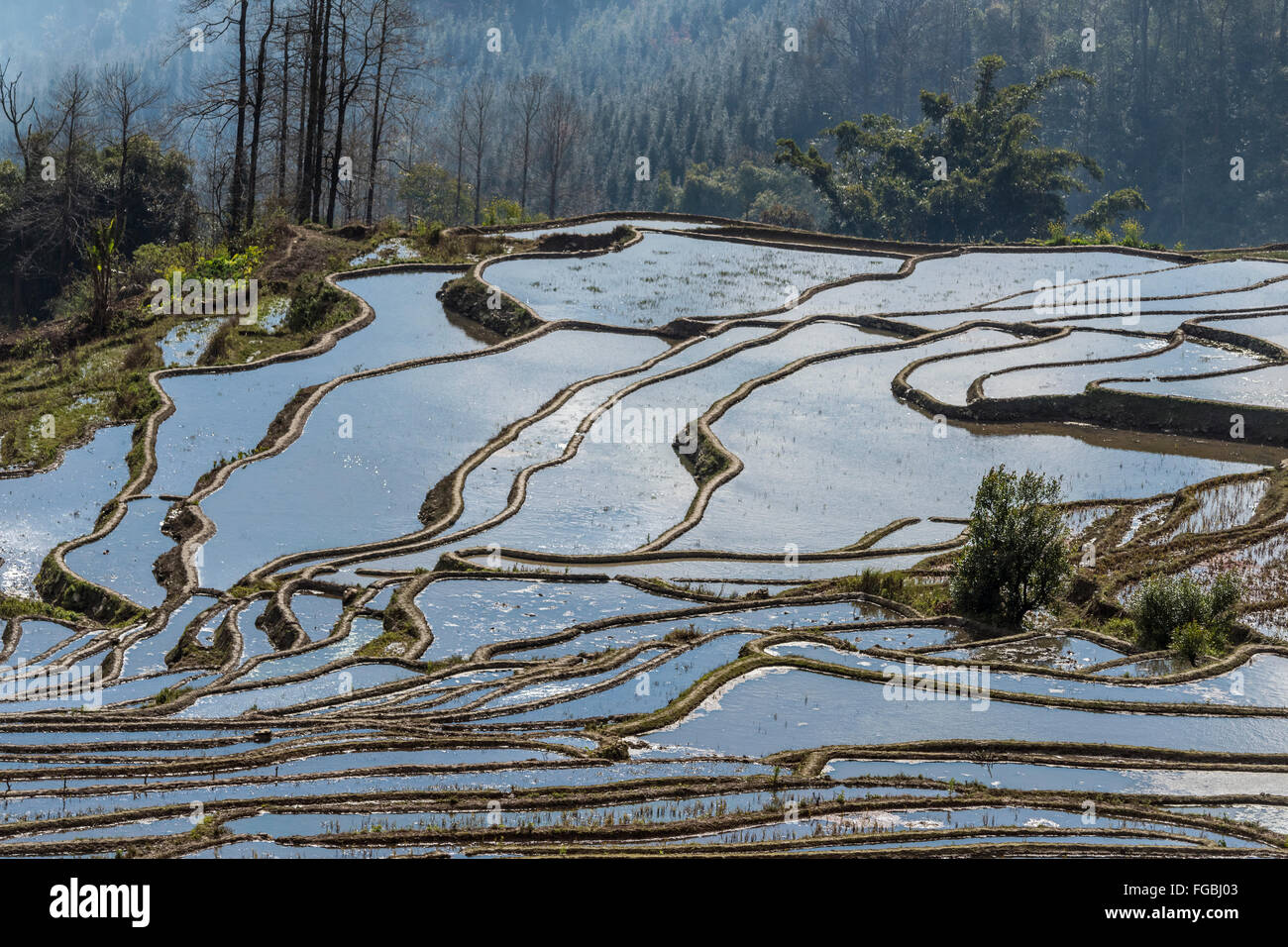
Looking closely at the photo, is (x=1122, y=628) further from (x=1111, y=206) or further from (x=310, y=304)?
(x=1111, y=206)

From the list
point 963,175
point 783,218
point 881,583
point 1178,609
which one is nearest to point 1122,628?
point 1178,609

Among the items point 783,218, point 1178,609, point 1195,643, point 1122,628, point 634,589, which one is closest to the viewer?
point 1195,643

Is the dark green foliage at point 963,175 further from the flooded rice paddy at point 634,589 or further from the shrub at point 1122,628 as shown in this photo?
the shrub at point 1122,628

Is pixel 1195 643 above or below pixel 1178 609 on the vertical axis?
below

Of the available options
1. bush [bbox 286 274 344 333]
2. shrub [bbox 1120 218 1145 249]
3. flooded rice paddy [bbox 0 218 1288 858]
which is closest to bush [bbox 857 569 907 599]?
flooded rice paddy [bbox 0 218 1288 858]

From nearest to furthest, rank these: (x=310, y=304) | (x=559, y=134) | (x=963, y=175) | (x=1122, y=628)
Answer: (x=1122, y=628), (x=310, y=304), (x=963, y=175), (x=559, y=134)

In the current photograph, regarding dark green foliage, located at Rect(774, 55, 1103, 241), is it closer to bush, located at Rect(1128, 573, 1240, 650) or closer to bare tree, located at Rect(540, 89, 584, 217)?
bare tree, located at Rect(540, 89, 584, 217)
